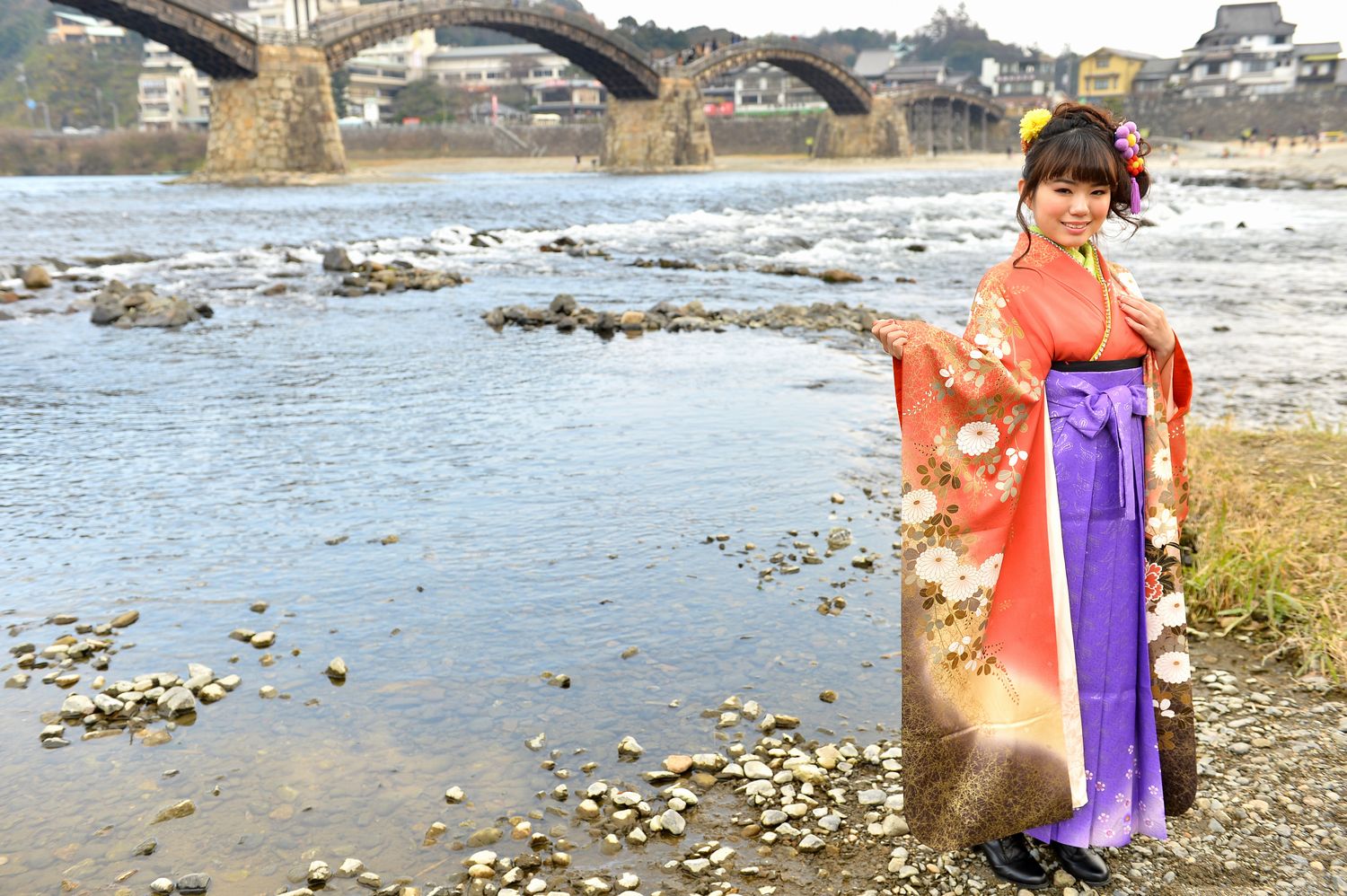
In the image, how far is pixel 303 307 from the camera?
640 inches

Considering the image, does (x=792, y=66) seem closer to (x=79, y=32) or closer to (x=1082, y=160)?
(x=1082, y=160)

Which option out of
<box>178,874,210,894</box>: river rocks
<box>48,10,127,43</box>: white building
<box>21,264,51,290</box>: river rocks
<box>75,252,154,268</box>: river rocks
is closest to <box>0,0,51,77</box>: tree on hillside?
<box>48,10,127,43</box>: white building

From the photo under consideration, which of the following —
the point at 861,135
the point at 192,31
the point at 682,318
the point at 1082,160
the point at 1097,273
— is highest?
the point at 192,31

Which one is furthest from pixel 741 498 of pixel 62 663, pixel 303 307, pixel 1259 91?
pixel 1259 91

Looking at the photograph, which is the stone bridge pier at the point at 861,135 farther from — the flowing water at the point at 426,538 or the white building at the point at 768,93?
the flowing water at the point at 426,538

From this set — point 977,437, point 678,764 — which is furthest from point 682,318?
point 977,437

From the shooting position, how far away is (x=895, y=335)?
116 inches

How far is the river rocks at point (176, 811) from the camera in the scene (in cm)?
364

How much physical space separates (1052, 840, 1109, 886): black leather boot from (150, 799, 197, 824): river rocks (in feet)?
9.10

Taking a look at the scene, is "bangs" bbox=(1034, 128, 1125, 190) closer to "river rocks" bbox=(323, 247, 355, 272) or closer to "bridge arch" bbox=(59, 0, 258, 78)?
"river rocks" bbox=(323, 247, 355, 272)

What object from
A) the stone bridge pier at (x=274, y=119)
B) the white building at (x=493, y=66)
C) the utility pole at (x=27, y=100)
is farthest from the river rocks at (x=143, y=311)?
the white building at (x=493, y=66)

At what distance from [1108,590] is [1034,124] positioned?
4.28 feet

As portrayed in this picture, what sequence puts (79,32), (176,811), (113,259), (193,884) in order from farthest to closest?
(79,32), (113,259), (176,811), (193,884)

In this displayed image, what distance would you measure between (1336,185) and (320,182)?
4483 centimetres
